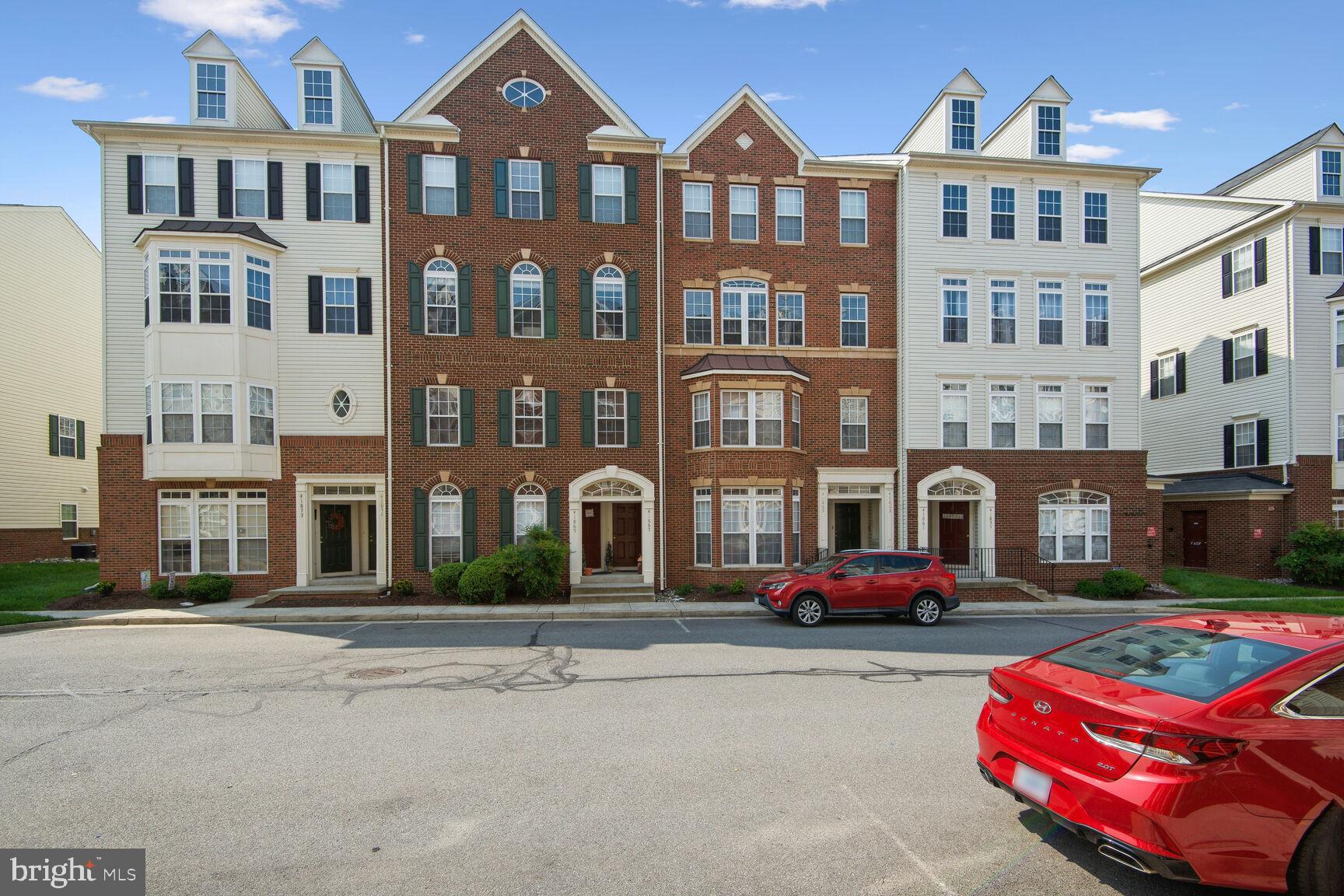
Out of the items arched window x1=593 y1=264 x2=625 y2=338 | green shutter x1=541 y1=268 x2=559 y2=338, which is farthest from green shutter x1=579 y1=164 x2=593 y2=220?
green shutter x1=541 y1=268 x2=559 y2=338

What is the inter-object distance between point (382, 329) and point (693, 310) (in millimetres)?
8883

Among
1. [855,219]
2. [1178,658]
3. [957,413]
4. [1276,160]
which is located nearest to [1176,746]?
[1178,658]

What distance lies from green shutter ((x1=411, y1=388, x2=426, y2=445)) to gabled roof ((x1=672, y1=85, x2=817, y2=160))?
1029cm

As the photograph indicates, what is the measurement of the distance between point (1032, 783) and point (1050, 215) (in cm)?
2298

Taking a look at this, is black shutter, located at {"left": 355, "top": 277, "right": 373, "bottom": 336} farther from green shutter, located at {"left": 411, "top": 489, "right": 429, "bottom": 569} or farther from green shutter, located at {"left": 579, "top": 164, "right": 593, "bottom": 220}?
green shutter, located at {"left": 579, "top": 164, "right": 593, "bottom": 220}

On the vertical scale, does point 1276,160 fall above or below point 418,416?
above

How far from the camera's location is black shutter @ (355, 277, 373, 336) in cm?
2092

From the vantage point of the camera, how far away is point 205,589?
1883 cm

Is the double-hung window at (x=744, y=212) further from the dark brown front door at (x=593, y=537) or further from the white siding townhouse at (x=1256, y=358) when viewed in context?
the white siding townhouse at (x=1256, y=358)

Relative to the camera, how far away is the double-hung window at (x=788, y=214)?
74.7 ft

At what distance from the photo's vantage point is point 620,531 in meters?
22.7

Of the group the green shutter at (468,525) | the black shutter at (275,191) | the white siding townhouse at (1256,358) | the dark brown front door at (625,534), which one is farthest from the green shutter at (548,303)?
the white siding townhouse at (1256,358)

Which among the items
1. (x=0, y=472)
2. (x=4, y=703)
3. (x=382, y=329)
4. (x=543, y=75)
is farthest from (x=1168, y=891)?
(x=0, y=472)

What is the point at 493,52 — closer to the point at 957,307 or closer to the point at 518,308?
the point at 518,308
